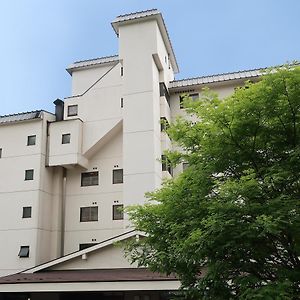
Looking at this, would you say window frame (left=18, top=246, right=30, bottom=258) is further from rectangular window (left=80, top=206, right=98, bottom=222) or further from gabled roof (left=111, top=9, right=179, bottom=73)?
gabled roof (left=111, top=9, right=179, bottom=73)

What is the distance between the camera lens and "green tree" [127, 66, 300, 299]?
6816 mm

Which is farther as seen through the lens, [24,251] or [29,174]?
[29,174]

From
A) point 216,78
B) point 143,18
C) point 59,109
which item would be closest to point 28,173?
point 59,109

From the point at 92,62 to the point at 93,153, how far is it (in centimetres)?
720

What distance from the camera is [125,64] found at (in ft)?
72.4

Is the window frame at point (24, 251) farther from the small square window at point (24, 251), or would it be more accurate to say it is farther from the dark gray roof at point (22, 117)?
the dark gray roof at point (22, 117)

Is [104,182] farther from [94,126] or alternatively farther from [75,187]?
[94,126]

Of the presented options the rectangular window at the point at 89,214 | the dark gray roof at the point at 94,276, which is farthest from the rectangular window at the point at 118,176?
the dark gray roof at the point at 94,276

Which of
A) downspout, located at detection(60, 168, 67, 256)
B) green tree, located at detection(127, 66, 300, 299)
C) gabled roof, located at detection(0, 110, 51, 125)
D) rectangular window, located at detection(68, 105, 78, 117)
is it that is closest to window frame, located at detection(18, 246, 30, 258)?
downspout, located at detection(60, 168, 67, 256)

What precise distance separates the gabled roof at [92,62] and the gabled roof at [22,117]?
520 centimetres

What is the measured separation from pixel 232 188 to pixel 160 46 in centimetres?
1712

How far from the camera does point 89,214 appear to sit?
72.3ft

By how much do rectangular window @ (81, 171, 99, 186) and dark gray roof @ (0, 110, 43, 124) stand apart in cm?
416

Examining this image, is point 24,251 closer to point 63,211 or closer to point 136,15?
point 63,211
